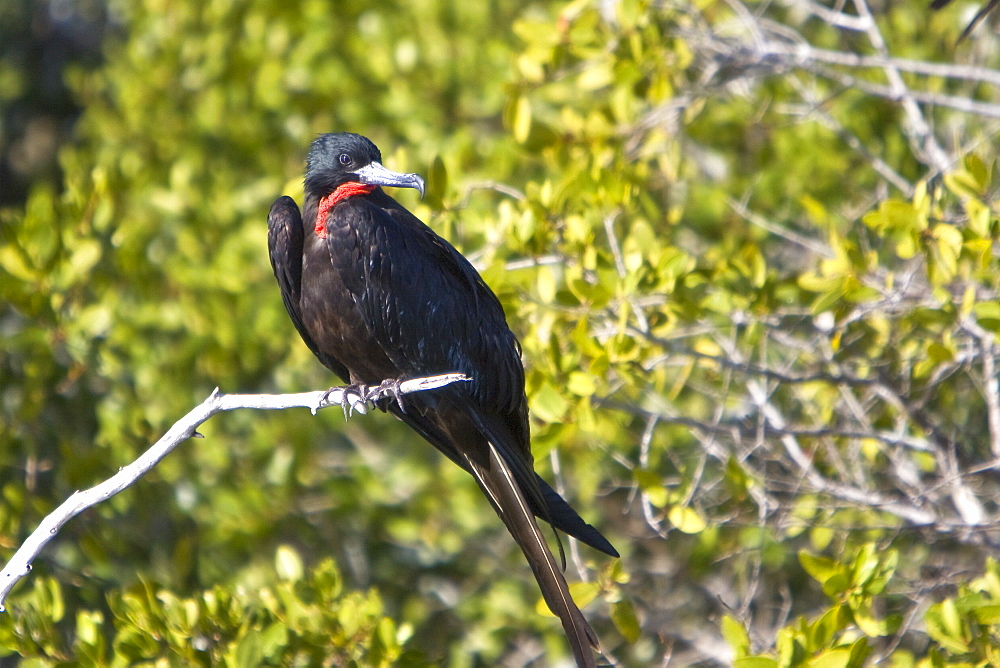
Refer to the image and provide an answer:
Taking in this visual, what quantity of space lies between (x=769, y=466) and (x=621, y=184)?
4.78 ft

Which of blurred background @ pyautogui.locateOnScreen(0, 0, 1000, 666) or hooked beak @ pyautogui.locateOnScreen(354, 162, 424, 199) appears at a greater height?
hooked beak @ pyautogui.locateOnScreen(354, 162, 424, 199)

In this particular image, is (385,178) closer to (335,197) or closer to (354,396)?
(335,197)

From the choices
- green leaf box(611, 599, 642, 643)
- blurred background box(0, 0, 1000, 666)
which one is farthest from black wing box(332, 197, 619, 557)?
green leaf box(611, 599, 642, 643)

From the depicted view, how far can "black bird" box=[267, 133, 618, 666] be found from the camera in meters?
3.17

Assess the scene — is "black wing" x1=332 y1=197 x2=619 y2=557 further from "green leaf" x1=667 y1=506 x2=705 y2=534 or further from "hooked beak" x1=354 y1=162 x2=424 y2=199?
"green leaf" x1=667 y1=506 x2=705 y2=534

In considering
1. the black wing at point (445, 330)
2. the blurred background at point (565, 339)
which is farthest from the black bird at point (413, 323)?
the blurred background at point (565, 339)

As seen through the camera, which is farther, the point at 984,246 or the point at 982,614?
the point at 984,246

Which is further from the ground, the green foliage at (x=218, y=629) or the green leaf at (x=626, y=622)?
the green foliage at (x=218, y=629)

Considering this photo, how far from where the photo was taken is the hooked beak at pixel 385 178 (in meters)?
3.29

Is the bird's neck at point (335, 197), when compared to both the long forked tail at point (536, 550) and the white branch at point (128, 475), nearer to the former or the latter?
the white branch at point (128, 475)

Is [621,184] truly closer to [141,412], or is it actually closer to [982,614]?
[982,614]

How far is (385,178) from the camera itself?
338cm

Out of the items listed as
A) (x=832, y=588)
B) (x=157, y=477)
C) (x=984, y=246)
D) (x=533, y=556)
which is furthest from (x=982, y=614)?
(x=157, y=477)

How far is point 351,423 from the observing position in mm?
5012
